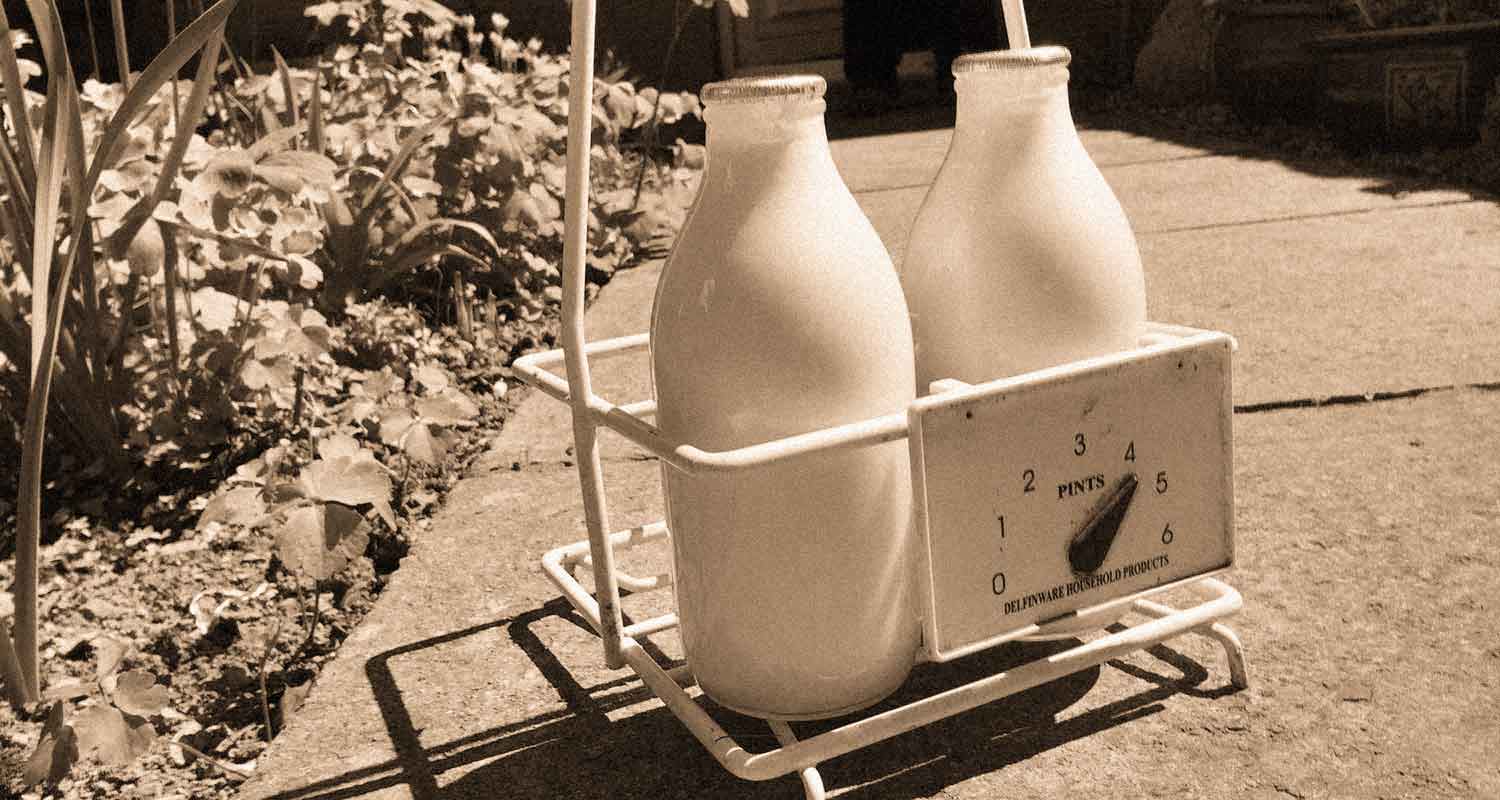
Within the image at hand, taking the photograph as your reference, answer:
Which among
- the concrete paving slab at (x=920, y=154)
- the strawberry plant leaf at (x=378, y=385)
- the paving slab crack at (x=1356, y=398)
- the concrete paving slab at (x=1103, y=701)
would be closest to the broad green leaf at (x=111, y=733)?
the concrete paving slab at (x=1103, y=701)

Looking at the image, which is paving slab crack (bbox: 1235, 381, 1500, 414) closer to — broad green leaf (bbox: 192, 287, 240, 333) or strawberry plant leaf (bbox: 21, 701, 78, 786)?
broad green leaf (bbox: 192, 287, 240, 333)

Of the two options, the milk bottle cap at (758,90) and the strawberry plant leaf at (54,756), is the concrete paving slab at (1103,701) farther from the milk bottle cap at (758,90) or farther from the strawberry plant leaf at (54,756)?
the milk bottle cap at (758,90)

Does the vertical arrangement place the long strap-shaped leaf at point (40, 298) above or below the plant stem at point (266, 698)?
above

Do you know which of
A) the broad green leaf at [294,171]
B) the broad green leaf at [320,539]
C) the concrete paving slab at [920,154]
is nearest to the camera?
the broad green leaf at [320,539]

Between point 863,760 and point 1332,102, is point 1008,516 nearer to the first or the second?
point 863,760

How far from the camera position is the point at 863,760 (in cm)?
114

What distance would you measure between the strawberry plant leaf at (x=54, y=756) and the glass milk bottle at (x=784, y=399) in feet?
1.68

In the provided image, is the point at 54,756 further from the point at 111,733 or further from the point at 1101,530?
the point at 1101,530

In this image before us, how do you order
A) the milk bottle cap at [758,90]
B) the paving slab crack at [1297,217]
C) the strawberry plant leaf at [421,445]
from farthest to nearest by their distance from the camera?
the paving slab crack at [1297,217] → the strawberry plant leaf at [421,445] → the milk bottle cap at [758,90]

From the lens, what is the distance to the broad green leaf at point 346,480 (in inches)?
49.3

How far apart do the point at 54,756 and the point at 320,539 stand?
0.27 meters

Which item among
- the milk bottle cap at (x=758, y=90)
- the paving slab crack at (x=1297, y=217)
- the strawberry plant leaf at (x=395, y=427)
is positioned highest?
the milk bottle cap at (x=758, y=90)

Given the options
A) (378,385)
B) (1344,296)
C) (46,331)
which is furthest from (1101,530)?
(1344,296)

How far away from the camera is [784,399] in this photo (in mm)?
1001
